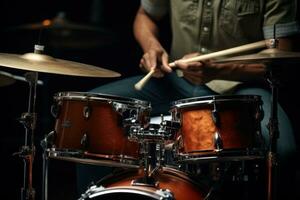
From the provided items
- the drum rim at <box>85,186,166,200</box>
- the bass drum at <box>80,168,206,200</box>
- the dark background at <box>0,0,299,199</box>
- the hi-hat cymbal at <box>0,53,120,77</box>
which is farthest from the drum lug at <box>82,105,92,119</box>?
the dark background at <box>0,0,299,199</box>

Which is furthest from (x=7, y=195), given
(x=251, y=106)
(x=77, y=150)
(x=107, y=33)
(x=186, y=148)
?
(x=251, y=106)

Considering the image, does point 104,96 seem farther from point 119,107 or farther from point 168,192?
point 168,192

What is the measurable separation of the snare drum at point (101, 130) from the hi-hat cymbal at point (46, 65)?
3.8 inches

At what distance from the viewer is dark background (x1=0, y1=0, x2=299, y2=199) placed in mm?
3432

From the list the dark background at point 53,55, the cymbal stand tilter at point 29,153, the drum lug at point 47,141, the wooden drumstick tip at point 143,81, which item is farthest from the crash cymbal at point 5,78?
the dark background at point 53,55

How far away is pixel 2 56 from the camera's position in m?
2.15

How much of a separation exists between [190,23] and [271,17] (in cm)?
37

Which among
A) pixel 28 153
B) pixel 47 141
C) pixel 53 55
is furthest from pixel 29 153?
pixel 53 55

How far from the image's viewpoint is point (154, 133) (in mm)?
1973

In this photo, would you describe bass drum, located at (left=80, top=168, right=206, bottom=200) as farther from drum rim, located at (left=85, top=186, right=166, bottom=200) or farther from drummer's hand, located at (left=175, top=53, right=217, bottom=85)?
drummer's hand, located at (left=175, top=53, right=217, bottom=85)

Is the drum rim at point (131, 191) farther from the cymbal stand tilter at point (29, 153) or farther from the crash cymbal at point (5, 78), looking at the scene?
the crash cymbal at point (5, 78)

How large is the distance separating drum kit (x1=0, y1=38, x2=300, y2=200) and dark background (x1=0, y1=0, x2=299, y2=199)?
112 cm

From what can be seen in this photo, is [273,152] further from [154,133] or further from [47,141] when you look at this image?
[47,141]

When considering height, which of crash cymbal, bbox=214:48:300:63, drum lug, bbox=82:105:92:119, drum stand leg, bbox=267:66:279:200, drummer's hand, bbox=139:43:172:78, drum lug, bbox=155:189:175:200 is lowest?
drum lug, bbox=155:189:175:200
